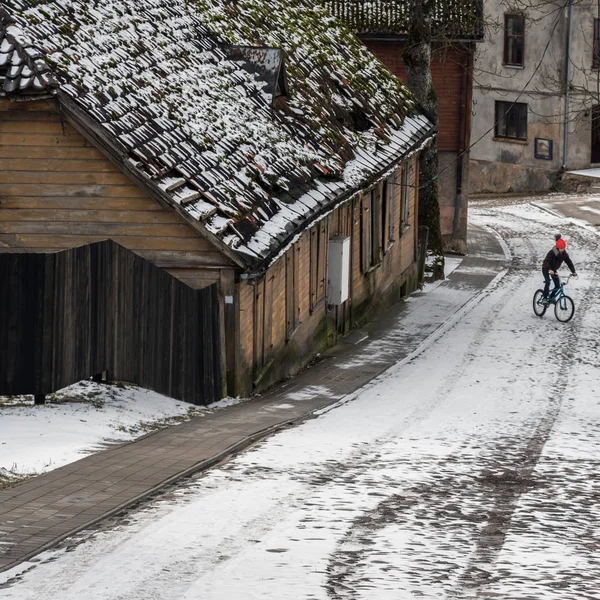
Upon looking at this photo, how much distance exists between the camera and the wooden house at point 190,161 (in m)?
15.2

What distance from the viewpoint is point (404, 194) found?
28.7 m

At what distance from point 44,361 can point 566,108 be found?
36.2 metres

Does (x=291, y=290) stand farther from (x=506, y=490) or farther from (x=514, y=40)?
(x=514, y=40)

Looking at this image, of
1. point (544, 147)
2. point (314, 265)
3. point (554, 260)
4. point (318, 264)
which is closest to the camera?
point (314, 265)

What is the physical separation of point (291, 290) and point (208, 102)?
3147mm

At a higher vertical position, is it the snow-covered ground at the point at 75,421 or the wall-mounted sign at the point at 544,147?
the wall-mounted sign at the point at 544,147

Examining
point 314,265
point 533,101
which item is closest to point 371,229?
point 314,265

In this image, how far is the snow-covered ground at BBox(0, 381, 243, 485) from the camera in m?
11.5

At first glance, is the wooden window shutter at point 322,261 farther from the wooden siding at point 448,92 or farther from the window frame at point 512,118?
the window frame at point 512,118

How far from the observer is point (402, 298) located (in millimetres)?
27969

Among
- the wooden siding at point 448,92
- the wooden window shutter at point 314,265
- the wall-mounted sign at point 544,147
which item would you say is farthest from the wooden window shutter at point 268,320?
the wall-mounted sign at point 544,147

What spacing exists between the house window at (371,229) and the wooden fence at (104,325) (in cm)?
850

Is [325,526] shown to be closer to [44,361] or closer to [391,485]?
[391,485]

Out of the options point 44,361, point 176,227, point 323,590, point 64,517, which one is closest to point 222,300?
point 176,227
